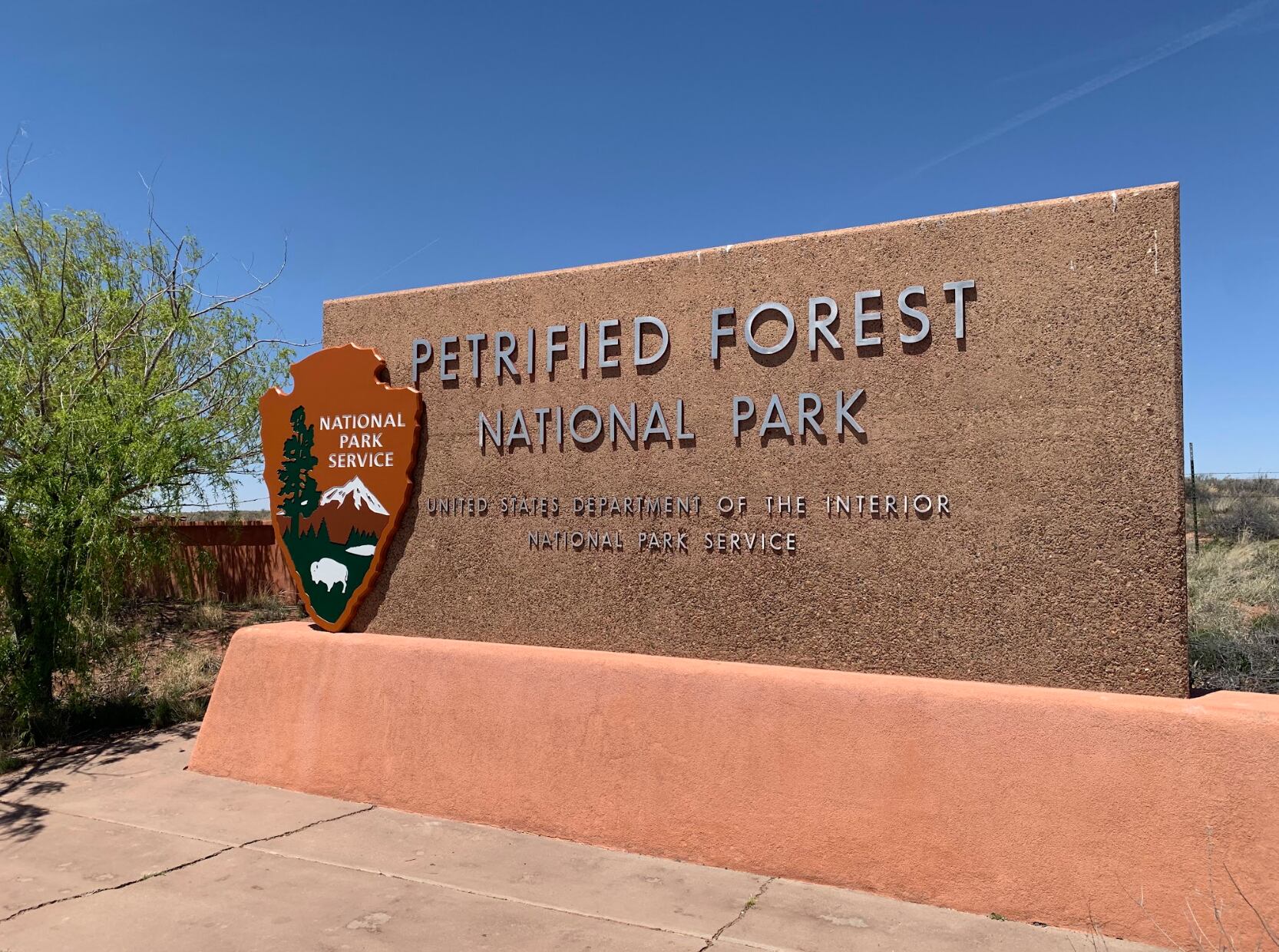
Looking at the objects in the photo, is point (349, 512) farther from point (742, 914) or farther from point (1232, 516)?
point (1232, 516)

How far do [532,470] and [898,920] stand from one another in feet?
11.5

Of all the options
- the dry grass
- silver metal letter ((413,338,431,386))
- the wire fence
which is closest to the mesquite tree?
silver metal letter ((413,338,431,386))

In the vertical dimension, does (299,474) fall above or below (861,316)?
below

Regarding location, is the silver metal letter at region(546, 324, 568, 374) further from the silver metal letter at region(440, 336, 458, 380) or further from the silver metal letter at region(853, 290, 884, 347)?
the silver metal letter at region(853, 290, 884, 347)

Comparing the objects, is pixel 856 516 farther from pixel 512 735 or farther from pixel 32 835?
pixel 32 835

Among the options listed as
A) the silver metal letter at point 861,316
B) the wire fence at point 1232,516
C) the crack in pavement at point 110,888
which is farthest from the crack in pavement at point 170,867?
the wire fence at point 1232,516

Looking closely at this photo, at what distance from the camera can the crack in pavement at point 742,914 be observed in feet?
14.3

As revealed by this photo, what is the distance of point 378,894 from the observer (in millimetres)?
4977

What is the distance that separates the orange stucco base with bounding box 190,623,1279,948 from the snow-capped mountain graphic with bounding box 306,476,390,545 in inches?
31.9

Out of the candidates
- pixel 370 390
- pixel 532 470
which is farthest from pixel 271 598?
pixel 532 470

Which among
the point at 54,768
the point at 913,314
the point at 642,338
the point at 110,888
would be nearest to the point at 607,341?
the point at 642,338

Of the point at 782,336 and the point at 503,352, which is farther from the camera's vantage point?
the point at 503,352

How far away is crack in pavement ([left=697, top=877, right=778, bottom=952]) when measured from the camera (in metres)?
4.37

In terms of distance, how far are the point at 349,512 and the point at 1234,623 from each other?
8.59m
